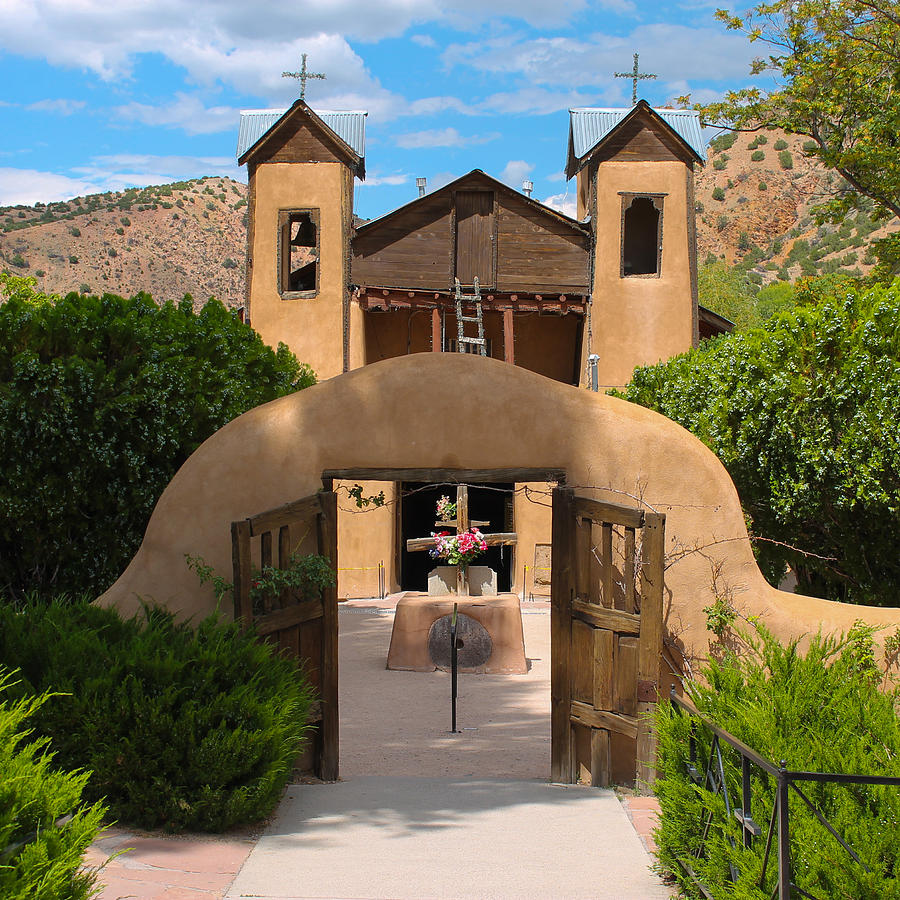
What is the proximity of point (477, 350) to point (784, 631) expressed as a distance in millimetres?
15540

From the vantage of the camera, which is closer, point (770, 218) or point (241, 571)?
point (241, 571)

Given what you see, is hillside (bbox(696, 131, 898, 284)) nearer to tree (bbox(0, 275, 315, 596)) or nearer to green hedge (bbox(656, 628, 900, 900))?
tree (bbox(0, 275, 315, 596))

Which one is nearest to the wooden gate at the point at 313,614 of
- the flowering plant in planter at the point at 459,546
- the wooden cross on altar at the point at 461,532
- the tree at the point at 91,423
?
the tree at the point at 91,423

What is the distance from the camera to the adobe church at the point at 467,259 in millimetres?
22203

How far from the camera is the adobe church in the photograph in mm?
22203

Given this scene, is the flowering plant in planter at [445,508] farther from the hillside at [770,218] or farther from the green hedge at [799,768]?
the hillside at [770,218]

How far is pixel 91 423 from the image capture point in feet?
36.8

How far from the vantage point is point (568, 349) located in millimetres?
24812

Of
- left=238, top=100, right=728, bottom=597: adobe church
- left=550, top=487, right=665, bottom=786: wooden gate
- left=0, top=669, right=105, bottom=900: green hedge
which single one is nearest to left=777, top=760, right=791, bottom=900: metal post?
left=0, top=669, right=105, bottom=900: green hedge

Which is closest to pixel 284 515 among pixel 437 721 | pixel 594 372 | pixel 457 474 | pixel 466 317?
pixel 457 474

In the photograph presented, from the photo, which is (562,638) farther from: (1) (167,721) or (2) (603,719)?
(1) (167,721)

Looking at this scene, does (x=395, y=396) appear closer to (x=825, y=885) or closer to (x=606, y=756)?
(x=606, y=756)

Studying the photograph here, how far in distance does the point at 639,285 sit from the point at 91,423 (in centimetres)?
1441

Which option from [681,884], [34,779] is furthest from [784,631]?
[34,779]
